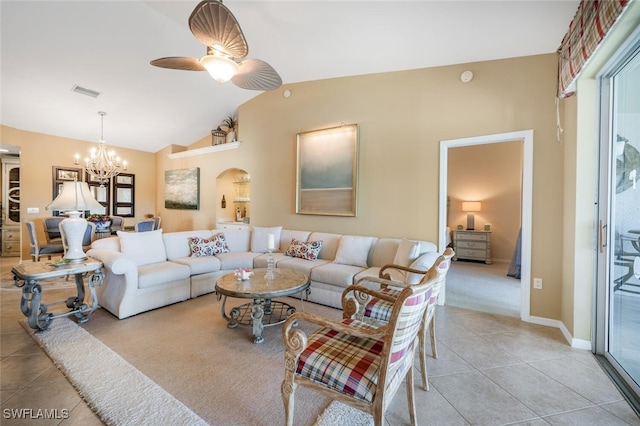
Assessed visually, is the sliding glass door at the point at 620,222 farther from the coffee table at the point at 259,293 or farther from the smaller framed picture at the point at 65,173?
the smaller framed picture at the point at 65,173

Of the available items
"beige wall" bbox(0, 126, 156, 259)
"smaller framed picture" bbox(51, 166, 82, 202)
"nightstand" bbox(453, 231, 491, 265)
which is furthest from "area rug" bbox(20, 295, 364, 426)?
"nightstand" bbox(453, 231, 491, 265)

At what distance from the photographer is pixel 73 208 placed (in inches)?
109

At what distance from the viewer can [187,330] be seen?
2.69m

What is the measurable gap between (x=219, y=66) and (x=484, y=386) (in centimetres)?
327

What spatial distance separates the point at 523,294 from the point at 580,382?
1225 mm

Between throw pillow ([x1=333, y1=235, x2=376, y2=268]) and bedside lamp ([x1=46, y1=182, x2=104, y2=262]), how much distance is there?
2.90 meters

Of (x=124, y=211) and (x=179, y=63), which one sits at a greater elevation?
(x=179, y=63)

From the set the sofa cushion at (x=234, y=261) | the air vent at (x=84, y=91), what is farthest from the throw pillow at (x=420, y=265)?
the air vent at (x=84, y=91)

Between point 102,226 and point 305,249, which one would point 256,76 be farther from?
point 102,226

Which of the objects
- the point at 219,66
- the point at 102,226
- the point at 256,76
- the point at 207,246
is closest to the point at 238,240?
the point at 207,246

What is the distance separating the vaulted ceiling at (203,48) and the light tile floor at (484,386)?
3.02 metres

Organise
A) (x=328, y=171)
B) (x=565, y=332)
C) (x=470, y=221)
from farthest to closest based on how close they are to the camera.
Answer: (x=470, y=221), (x=328, y=171), (x=565, y=332)

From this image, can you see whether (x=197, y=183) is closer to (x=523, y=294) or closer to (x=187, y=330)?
(x=187, y=330)

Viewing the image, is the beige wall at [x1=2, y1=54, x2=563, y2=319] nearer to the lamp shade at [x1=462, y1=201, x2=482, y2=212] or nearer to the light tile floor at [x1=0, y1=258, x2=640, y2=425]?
the light tile floor at [x1=0, y1=258, x2=640, y2=425]
